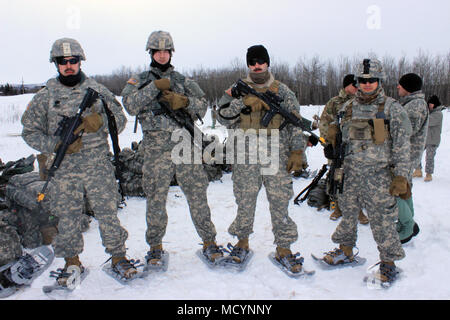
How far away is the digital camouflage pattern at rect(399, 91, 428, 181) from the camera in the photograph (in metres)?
3.94

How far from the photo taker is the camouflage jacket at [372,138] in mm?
3053

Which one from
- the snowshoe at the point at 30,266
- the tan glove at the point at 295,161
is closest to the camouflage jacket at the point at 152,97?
the tan glove at the point at 295,161

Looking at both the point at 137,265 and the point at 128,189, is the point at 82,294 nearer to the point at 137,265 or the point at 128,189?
the point at 137,265

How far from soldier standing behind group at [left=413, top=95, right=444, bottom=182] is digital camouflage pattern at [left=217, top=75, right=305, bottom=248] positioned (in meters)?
5.48

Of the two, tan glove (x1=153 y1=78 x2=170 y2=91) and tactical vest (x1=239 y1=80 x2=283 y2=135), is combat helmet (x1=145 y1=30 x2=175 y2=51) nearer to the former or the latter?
tan glove (x1=153 y1=78 x2=170 y2=91)

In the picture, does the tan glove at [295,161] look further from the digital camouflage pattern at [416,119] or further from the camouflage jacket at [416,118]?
the camouflage jacket at [416,118]

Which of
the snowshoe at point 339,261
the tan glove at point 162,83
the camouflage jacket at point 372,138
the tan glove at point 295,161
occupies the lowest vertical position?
the snowshoe at point 339,261

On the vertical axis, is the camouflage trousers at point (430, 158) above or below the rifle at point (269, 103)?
below

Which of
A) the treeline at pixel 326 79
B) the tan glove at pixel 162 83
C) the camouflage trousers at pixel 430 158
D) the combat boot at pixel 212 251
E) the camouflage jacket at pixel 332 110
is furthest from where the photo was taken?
the treeline at pixel 326 79

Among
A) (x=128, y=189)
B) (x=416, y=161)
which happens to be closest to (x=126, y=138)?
(x=128, y=189)

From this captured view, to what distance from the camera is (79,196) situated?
3.22m

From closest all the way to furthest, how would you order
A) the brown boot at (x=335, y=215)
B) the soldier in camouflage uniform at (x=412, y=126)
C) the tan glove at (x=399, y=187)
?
1. the tan glove at (x=399, y=187)
2. the soldier in camouflage uniform at (x=412, y=126)
3. the brown boot at (x=335, y=215)

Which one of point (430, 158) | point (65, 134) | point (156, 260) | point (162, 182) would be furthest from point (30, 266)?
point (430, 158)

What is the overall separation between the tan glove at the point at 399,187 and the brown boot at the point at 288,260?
48.9 inches
